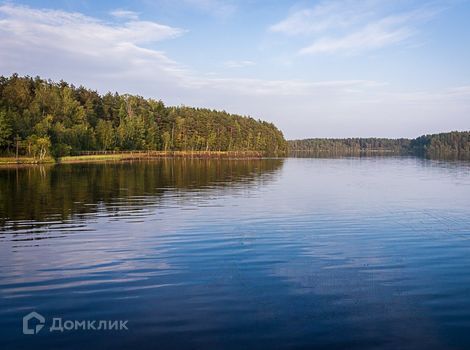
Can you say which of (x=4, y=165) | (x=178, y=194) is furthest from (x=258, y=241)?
(x=4, y=165)

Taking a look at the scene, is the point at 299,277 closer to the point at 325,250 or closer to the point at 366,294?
the point at 366,294

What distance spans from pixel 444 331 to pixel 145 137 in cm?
17057

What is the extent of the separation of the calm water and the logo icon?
0.60 ft

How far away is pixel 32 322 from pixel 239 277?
7030 millimetres

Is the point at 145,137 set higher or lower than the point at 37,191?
higher

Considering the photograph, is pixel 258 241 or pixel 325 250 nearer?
pixel 325 250

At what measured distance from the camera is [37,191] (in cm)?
4472

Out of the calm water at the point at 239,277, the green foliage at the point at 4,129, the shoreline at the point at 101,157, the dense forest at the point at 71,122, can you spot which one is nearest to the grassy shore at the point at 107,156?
the shoreline at the point at 101,157

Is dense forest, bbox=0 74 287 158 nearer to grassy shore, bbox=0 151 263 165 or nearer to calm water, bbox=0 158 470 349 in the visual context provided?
grassy shore, bbox=0 151 263 165

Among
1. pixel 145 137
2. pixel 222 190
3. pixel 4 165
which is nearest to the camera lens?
pixel 222 190

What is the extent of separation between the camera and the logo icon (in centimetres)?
1105

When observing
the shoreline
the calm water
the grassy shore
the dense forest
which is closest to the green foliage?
the dense forest

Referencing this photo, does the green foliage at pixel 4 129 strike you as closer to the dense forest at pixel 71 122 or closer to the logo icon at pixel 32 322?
the dense forest at pixel 71 122

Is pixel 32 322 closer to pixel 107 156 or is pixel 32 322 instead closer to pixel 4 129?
pixel 4 129
